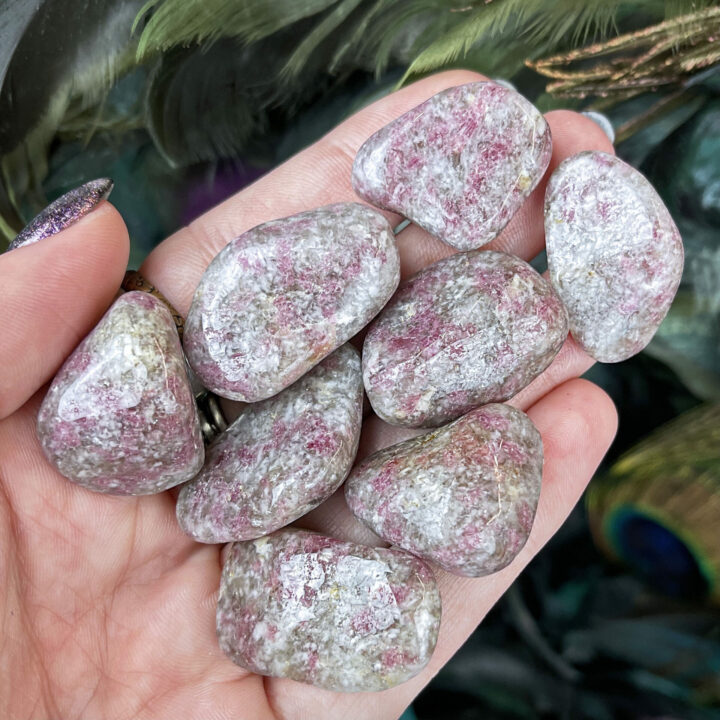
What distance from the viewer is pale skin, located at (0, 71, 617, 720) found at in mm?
622

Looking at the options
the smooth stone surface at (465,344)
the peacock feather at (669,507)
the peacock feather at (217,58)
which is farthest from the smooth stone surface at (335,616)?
the peacock feather at (217,58)

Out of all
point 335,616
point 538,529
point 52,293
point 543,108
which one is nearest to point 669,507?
point 538,529

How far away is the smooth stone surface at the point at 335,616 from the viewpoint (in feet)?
2.04

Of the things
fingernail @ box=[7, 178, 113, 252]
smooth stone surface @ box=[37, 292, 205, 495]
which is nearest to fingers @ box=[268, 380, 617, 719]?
smooth stone surface @ box=[37, 292, 205, 495]

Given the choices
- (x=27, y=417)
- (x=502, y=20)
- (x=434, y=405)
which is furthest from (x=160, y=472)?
(x=502, y=20)

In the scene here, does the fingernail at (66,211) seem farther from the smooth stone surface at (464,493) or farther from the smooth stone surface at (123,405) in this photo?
the smooth stone surface at (464,493)

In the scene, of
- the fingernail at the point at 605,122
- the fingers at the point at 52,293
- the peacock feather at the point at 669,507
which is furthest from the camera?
the fingernail at the point at 605,122

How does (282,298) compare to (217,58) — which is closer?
(282,298)

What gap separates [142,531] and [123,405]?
16 centimetres

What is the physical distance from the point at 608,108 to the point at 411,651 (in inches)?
25.8

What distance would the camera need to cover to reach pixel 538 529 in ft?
2.43

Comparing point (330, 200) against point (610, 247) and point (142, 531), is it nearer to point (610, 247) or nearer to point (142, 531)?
point (610, 247)

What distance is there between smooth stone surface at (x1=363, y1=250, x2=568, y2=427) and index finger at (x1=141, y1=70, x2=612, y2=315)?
103 millimetres

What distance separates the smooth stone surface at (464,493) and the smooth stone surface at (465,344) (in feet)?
0.09
